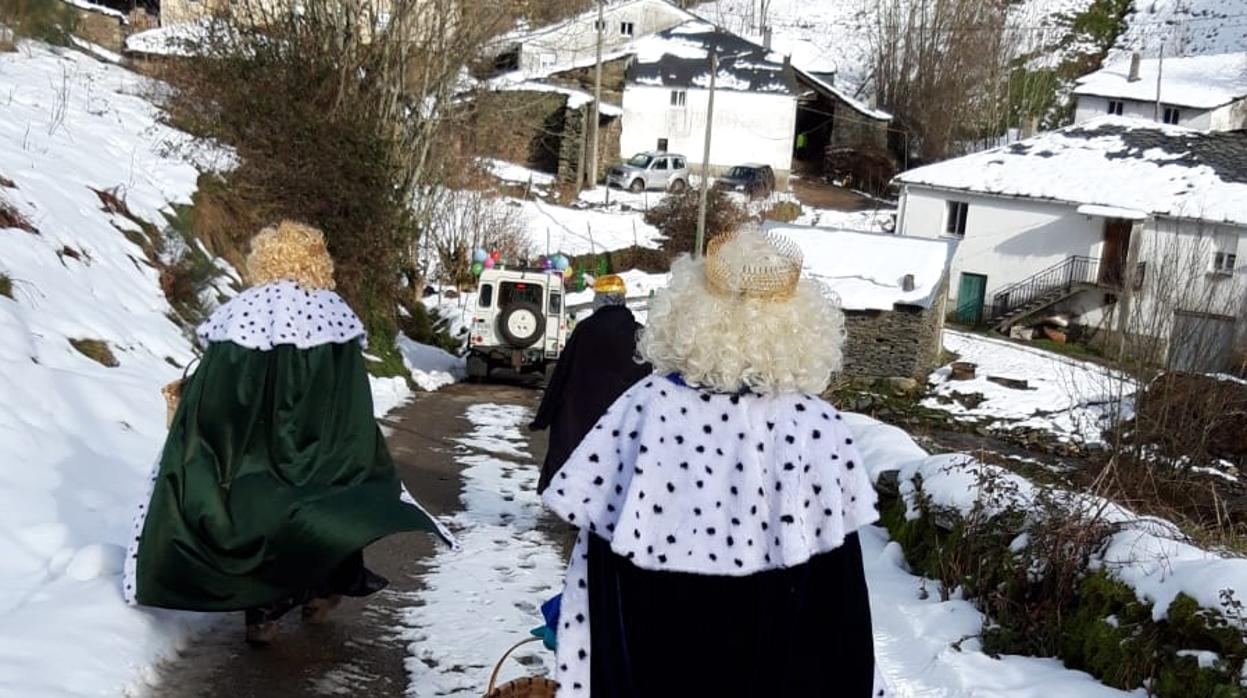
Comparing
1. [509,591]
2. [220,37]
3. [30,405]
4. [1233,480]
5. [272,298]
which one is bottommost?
[1233,480]

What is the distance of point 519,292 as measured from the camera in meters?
20.0

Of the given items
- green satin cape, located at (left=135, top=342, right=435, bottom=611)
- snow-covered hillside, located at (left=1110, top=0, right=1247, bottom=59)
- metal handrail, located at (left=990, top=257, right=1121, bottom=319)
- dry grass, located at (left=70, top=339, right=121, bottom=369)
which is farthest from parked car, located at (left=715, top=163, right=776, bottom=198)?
green satin cape, located at (left=135, top=342, right=435, bottom=611)

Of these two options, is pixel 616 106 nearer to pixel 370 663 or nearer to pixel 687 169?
pixel 687 169

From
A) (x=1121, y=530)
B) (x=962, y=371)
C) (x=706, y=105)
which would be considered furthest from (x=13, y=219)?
(x=706, y=105)

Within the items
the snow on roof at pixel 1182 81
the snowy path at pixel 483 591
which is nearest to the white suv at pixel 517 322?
the snowy path at pixel 483 591

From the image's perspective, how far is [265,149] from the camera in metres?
17.6

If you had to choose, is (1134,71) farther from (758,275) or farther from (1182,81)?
(758,275)

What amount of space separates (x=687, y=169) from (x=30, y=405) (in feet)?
132

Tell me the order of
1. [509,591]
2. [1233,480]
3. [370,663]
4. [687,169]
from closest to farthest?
[370,663] < [509,591] < [1233,480] < [687,169]

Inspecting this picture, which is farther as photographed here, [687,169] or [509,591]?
[687,169]

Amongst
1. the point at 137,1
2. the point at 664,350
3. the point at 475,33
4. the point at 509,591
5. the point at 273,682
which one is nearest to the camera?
the point at 664,350

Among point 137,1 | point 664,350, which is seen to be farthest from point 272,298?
point 137,1

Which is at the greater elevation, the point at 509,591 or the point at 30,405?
the point at 30,405

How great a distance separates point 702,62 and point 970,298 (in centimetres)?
1685
